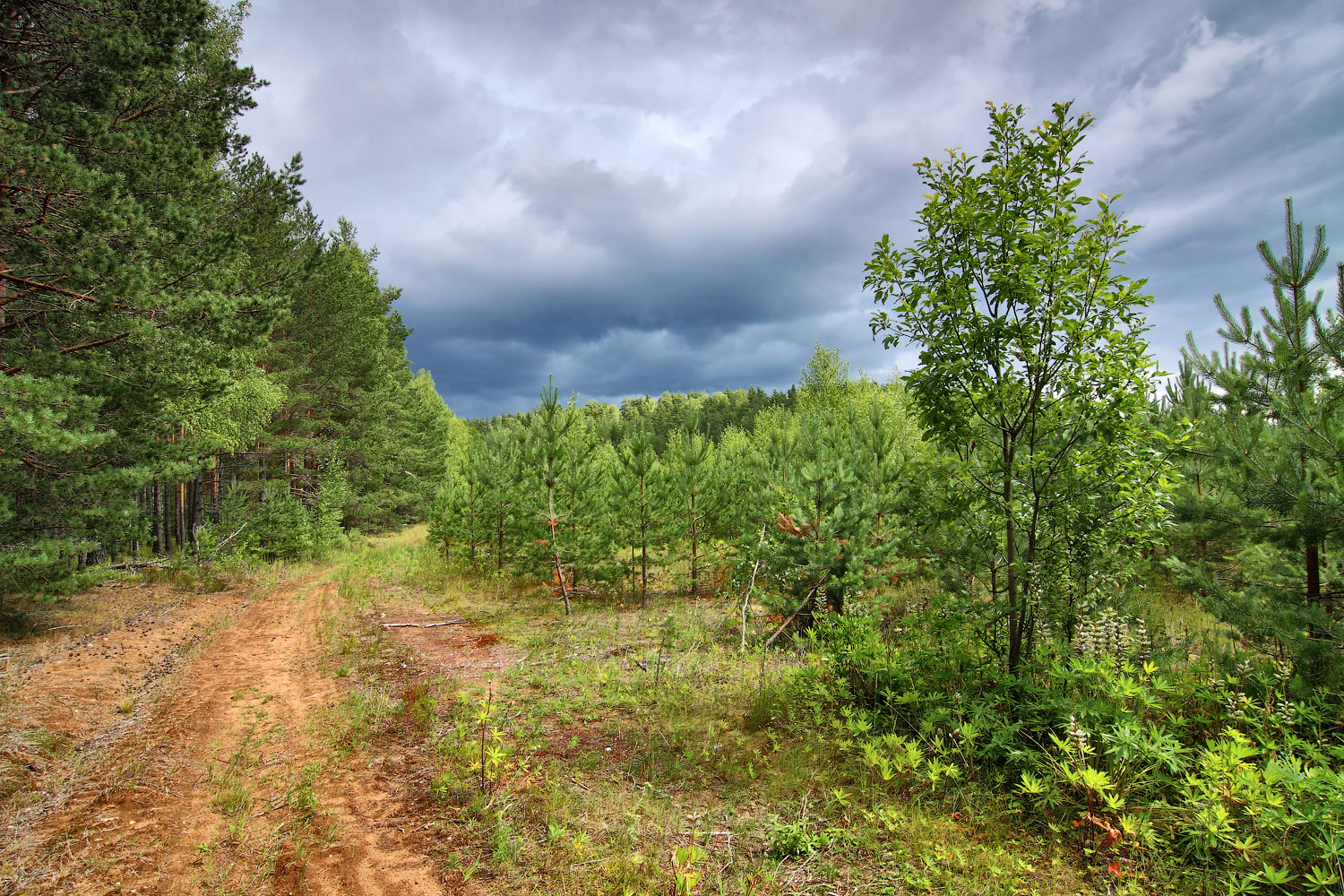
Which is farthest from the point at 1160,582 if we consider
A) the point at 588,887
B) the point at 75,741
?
the point at 75,741

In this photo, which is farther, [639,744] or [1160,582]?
[1160,582]

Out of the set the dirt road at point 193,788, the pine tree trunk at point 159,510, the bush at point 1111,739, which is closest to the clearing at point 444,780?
the dirt road at point 193,788

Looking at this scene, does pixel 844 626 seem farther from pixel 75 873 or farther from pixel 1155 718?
pixel 75 873

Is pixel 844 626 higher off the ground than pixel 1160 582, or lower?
higher

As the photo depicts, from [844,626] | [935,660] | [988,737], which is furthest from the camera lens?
[844,626]

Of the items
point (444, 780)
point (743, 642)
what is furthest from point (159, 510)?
point (743, 642)

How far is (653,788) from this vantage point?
489cm

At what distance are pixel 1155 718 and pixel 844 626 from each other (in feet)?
8.82

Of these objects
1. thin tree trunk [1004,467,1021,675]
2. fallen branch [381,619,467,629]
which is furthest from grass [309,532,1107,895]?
fallen branch [381,619,467,629]

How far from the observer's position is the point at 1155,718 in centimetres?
495

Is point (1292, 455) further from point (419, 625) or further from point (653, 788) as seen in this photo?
point (419, 625)

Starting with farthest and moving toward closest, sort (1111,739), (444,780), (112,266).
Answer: (112,266)
(444,780)
(1111,739)

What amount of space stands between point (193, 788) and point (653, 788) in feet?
13.7

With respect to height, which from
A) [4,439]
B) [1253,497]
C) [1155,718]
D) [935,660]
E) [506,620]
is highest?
[4,439]
